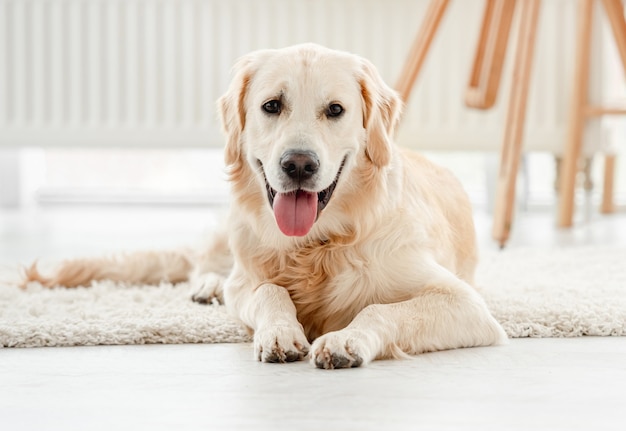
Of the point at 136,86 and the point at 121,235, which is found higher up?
the point at 136,86

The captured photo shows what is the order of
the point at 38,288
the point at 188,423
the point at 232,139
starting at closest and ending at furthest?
the point at 188,423, the point at 232,139, the point at 38,288

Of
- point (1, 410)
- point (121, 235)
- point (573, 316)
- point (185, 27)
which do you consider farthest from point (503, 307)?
point (185, 27)

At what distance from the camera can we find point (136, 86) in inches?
174

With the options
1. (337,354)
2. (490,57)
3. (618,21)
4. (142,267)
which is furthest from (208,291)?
(618,21)

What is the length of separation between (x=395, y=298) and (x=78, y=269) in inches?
41.7

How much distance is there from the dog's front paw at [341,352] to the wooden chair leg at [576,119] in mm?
2445

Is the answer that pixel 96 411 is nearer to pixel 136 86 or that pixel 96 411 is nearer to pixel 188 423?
pixel 188 423

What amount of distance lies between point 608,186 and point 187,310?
332 centimetres

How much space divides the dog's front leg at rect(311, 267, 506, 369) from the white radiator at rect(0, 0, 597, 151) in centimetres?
270

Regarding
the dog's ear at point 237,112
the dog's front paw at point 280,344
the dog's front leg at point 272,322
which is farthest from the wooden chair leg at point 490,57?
the dog's front paw at point 280,344

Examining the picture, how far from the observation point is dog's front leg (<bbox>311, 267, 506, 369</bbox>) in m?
1.51

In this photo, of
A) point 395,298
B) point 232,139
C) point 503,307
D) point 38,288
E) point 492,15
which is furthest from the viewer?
point 492,15

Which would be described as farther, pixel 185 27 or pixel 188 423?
pixel 185 27

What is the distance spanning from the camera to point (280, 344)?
1565mm
